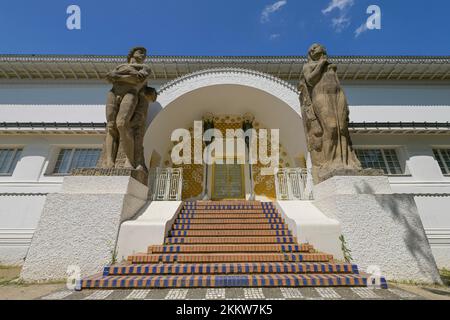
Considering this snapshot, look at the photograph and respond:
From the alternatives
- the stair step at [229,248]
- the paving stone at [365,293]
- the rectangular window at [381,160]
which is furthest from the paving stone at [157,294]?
the rectangular window at [381,160]

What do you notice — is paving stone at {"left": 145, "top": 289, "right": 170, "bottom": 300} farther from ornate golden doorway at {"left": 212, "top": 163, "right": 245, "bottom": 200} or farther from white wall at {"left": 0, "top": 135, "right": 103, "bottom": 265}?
white wall at {"left": 0, "top": 135, "right": 103, "bottom": 265}

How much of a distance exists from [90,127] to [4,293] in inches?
243

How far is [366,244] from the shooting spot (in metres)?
4.06

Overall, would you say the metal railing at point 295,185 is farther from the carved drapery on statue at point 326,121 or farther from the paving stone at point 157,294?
the paving stone at point 157,294

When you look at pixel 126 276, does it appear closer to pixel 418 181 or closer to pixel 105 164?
pixel 105 164

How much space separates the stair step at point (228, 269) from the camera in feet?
11.1

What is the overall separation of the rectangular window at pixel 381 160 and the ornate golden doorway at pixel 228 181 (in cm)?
516

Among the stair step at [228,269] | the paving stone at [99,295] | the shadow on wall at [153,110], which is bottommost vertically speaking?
the paving stone at [99,295]

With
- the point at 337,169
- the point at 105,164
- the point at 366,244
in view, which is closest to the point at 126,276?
the point at 105,164

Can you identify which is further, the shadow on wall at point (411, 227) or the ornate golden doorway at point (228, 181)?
the ornate golden doorway at point (228, 181)

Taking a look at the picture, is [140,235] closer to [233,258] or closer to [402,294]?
[233,258]

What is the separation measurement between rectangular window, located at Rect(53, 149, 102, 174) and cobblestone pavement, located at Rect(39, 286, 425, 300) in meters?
6.29

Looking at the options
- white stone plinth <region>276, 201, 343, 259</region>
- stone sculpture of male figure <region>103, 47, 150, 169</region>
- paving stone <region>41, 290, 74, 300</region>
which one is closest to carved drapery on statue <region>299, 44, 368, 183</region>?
white stone plinth <region>276, 201, 343, 259</region>

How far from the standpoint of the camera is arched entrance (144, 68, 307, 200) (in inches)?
309
